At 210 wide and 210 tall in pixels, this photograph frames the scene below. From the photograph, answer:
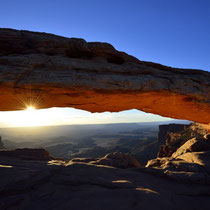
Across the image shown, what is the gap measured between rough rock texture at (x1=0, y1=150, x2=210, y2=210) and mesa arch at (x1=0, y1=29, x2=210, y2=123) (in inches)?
190

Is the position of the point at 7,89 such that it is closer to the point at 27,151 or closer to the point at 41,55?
the point at 41,55

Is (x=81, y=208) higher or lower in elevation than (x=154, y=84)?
lower

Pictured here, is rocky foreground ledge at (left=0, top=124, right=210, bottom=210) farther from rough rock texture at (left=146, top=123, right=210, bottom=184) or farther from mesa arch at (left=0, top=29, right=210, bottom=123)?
mesa arch at (left=0, top=29, right=210, bottom=123)

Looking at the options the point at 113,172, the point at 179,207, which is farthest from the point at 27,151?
the point at 179,207

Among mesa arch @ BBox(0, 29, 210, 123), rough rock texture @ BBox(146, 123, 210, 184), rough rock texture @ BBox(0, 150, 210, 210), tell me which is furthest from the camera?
mesa arch @ BBox(0, 29, 210, 123)

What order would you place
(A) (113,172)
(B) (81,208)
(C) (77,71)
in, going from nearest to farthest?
(B) (81,208) → (A) (113,172) → (C) (77,71)

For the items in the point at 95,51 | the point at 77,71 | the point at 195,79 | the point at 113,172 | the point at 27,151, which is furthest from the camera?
the point at 27,151

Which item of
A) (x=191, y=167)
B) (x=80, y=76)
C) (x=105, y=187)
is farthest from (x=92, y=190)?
(x=191, y=167)

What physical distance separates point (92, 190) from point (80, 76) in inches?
252

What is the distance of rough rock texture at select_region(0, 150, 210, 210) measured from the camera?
5.13 metres

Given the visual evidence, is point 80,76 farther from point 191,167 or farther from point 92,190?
point 191,167

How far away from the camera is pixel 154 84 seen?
9688mm

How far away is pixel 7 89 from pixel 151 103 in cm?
1134

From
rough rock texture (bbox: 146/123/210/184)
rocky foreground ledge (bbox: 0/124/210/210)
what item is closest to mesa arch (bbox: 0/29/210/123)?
rough rock texture (bbox: 146/123/210/184)
